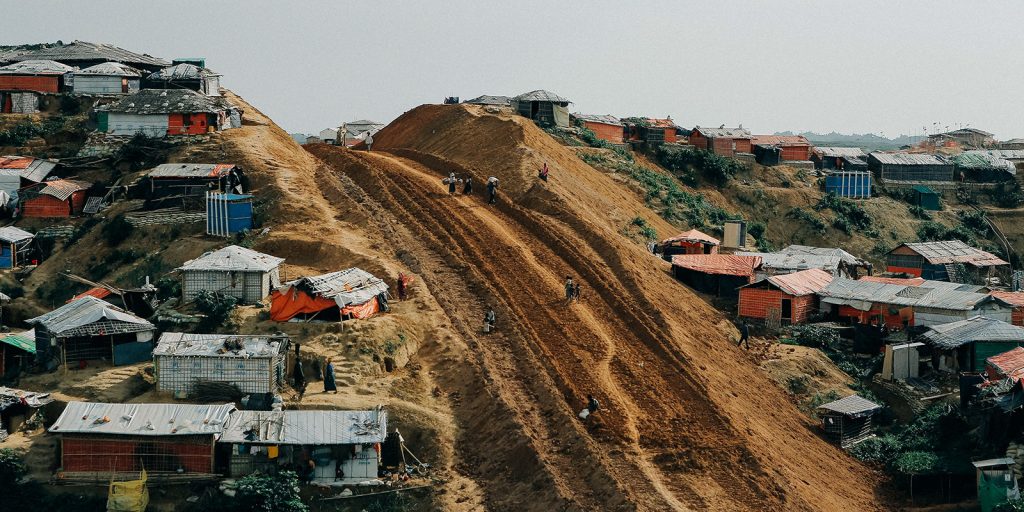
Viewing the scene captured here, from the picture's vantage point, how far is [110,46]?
70.5m

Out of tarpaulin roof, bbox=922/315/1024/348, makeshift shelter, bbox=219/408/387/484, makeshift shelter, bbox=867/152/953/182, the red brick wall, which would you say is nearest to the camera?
makeshift shelter, bbox=219/408/387/484

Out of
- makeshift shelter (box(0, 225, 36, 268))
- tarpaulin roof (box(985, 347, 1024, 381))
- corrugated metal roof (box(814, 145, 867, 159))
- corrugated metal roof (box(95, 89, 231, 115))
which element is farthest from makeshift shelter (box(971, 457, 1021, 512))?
corrugated metal roof (box(814, 145, 867, 159))

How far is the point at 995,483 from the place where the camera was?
102 feet

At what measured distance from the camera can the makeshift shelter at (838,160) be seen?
78.2 meters

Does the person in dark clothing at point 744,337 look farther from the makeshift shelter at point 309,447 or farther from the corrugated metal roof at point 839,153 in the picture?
the corrugated metal roof at point 839,153

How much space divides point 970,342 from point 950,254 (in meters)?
20.2

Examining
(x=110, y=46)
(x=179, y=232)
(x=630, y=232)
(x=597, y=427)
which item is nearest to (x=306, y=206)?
(x=179, y=232)

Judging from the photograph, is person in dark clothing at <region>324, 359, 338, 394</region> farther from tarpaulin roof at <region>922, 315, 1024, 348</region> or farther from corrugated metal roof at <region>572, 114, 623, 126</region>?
corrugated metal roof at <region>572, 114, 623, 126</region>

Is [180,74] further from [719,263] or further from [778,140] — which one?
[778,140]

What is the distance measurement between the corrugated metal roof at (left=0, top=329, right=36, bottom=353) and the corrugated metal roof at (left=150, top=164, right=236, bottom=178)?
1054cm

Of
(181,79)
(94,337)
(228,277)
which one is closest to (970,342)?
(228,277)

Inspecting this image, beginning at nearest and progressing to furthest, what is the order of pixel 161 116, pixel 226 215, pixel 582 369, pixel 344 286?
pixel 582 369 < pixel 344 286 < pixel 226 215 < pixel 161 116

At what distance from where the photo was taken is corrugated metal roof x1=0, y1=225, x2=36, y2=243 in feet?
150

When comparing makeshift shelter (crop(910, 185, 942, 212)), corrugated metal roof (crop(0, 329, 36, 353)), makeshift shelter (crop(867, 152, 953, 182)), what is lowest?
corrugated metal roof (crop(0, 329, 36, 353))
